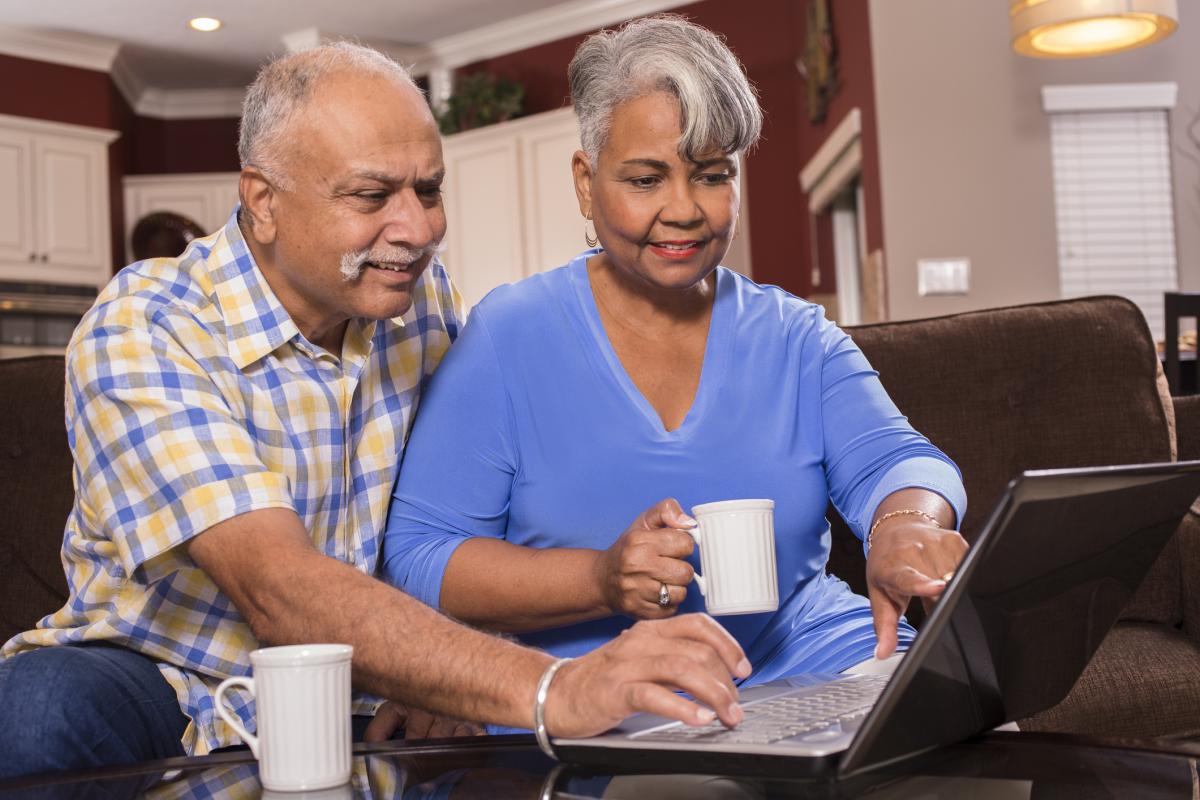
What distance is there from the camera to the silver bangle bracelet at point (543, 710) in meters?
0.93

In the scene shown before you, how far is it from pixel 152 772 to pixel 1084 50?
3957 mm

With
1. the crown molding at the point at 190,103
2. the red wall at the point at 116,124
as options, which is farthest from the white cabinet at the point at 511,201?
the crown molding at the point at 190,103

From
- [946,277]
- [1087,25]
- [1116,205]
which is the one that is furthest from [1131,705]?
[1116,205]

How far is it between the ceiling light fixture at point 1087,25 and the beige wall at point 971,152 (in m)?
0.72

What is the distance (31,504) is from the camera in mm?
1965

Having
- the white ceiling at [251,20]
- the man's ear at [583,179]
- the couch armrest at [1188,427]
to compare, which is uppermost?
the white ceiling at [251,20]

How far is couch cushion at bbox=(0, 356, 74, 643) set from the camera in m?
1.96

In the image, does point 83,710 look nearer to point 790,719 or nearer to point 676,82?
point 790,719

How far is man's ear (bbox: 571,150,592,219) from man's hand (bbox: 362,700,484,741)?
63 cm

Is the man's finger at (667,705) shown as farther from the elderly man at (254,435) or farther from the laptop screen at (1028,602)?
the elderly man at (254,435)

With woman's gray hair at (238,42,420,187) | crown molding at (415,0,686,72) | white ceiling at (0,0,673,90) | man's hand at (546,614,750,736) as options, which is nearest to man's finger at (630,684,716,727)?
man's hand at (546,614,750,736)

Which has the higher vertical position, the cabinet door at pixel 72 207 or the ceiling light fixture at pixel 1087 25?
the cabinet door at pixel 72 207

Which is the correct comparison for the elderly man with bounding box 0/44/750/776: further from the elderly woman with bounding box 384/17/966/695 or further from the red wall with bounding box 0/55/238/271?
the red wall with bounding box 0/55/238/271

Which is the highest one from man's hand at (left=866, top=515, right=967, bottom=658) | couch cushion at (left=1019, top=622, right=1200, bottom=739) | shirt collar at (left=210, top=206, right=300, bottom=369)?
shirt collar at (left=210, top=206, right=300, bottom=369)
